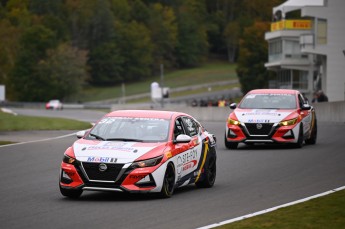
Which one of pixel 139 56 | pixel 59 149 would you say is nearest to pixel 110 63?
pixel 139 56

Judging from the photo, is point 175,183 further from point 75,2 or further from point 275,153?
point 75,2

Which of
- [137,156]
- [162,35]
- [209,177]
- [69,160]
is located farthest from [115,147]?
[162,35]

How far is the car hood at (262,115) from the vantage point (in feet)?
85.3

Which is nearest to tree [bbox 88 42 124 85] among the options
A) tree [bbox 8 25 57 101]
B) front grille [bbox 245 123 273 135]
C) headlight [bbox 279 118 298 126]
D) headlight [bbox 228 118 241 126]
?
tree [bbox 8 25 57 101]

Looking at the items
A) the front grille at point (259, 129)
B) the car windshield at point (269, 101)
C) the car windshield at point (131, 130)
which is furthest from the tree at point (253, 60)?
the car windshield at point (131, 130)

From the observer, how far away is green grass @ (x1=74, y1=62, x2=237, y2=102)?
162 m

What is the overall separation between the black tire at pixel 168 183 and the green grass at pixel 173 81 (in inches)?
5632

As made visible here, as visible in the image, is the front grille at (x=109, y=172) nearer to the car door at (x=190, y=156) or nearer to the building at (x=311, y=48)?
the car door at (x=190, y=156)

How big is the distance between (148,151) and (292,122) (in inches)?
462

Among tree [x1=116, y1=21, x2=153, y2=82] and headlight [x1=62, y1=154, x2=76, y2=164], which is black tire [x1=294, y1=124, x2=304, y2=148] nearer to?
headlight [x1=62, y1=154, x2=76, y2=164]

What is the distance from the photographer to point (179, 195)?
1592 centimetres

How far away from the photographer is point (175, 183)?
1566cm

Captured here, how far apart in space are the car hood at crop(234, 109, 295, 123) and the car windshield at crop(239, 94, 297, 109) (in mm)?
331

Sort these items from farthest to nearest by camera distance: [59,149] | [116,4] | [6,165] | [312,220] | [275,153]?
1. [116,4]
2. [59,149]
3. [275,153]
4. [6,165]
5. [312,220]
